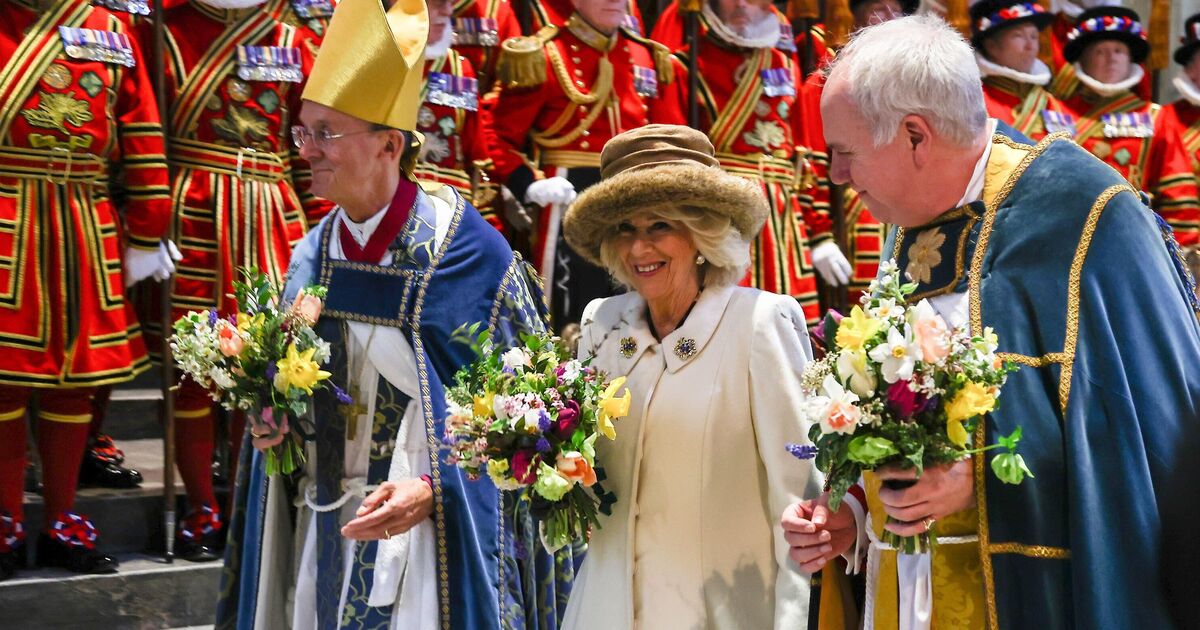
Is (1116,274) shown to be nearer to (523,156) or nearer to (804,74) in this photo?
(523,156)

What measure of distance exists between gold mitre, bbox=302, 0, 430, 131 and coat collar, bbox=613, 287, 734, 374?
968 mm

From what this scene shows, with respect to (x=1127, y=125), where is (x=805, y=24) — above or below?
above

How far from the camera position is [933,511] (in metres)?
2.33

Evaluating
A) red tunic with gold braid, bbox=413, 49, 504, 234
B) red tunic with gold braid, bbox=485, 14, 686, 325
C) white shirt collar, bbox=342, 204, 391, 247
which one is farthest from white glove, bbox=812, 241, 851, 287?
white shirt collar, bbox=342, 204, 391, 247

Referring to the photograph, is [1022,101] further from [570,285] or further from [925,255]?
[925,255]

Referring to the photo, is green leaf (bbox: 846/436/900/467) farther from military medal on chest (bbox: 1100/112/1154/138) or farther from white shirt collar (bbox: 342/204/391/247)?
military medal on chest (bbox: 1100/112/1154/138)

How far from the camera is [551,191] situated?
238 inches

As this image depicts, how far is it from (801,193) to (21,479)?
13.8 ft

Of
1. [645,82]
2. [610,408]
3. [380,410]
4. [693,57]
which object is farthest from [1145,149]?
[610,408]

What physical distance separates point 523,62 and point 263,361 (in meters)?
3.10

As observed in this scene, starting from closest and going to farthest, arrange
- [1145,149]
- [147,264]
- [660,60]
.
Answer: [147,264] < [660,60] < [1145,149]

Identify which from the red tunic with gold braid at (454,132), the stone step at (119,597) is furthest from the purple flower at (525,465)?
the red tunic with gold braid at (454,132)

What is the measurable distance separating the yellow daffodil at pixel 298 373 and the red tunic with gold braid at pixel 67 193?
1772 mm

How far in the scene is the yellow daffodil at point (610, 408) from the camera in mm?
2725
